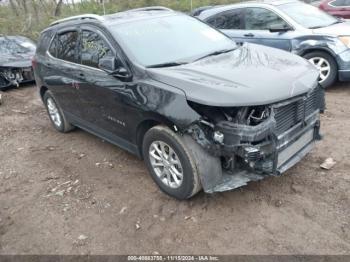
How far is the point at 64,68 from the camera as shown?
5039 mm

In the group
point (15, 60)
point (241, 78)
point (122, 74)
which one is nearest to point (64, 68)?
point (122, 74)

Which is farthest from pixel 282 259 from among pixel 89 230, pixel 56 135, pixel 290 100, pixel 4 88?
pixel 4 88

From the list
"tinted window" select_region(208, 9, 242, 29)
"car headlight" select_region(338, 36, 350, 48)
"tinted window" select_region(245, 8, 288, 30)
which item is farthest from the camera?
"tinted window" select_region(208, 9, 242, 29)

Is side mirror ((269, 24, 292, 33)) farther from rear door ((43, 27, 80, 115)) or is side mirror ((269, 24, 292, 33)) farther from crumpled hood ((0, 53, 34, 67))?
crumpled hood ((0, 53, 34, 67))

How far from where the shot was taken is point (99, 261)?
3.20m

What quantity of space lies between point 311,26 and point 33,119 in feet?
18.4

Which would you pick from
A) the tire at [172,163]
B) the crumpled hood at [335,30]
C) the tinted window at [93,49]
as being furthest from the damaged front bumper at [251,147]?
the crumpled hood at [335,30]

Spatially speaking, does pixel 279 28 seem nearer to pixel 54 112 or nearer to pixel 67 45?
pixel 67 45

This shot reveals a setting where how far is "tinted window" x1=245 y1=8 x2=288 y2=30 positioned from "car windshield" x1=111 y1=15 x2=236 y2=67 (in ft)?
8.97

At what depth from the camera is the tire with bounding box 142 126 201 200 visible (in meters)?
3.42

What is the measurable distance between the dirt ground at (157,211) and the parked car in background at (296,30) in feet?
6.08

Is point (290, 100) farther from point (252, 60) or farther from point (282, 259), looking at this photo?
point (282, 259)

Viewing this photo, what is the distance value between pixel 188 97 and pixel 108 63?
1.14 m

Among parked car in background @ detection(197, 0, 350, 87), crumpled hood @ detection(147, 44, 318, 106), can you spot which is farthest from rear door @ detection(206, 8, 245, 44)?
crumpled hood @ detection(147, 44, 318, 106)
